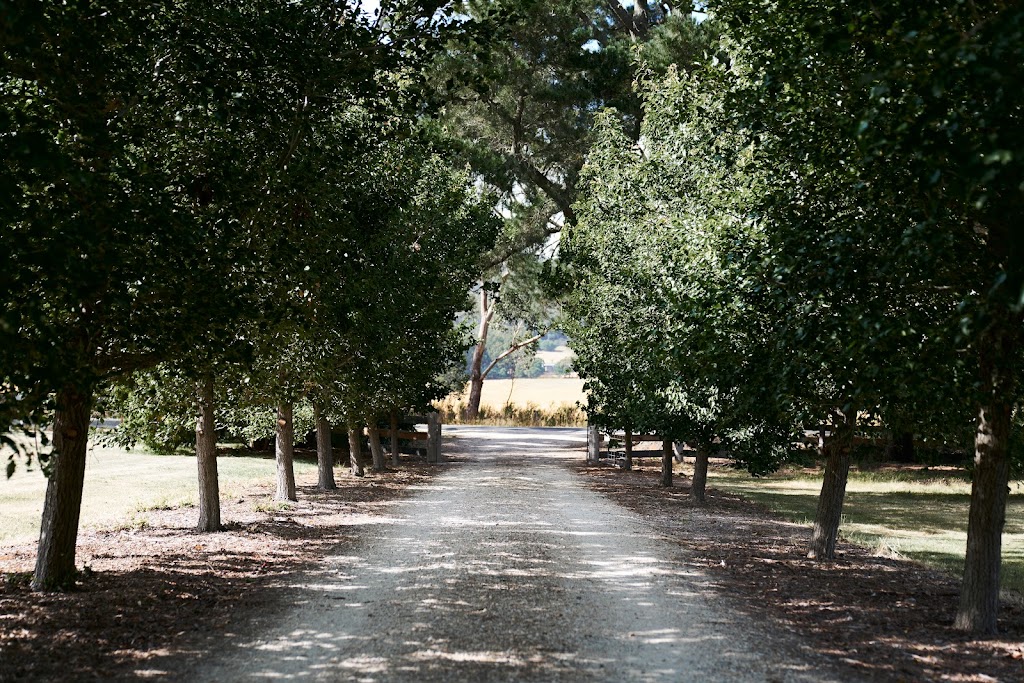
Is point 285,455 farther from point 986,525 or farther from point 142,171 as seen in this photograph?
point 986,525

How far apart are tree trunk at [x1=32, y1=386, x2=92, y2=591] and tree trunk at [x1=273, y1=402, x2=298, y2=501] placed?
748cm

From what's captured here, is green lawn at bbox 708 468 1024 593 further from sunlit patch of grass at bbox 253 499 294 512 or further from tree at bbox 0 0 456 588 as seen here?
tree at bbox 0 0 456 588

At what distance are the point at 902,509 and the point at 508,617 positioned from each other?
15759 mm

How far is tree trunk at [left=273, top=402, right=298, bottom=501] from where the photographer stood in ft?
57.7

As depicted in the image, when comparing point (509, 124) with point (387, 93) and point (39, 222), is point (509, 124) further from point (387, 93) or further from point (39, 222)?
point (39, 222)

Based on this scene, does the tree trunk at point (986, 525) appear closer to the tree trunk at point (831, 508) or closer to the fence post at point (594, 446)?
the tree trunk at point (831, 508)

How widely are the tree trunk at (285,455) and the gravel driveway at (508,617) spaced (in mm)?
3903

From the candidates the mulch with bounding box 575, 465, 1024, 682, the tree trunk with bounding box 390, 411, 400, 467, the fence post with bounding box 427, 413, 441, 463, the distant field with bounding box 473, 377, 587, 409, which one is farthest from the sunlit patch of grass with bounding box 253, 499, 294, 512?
the distant field with bounding box 473, 377, 587, 409

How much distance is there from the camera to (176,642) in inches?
300

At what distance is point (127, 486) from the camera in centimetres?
2097

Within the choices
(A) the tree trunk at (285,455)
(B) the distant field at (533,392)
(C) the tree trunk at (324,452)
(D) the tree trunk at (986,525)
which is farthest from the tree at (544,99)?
(B) the distant field at (533,392)

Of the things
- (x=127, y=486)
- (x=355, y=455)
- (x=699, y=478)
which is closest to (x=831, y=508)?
(x=699, y=478)

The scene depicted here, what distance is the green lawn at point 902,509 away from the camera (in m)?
14.6

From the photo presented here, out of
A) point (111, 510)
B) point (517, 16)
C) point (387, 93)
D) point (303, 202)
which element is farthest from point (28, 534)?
point (517, 16)
